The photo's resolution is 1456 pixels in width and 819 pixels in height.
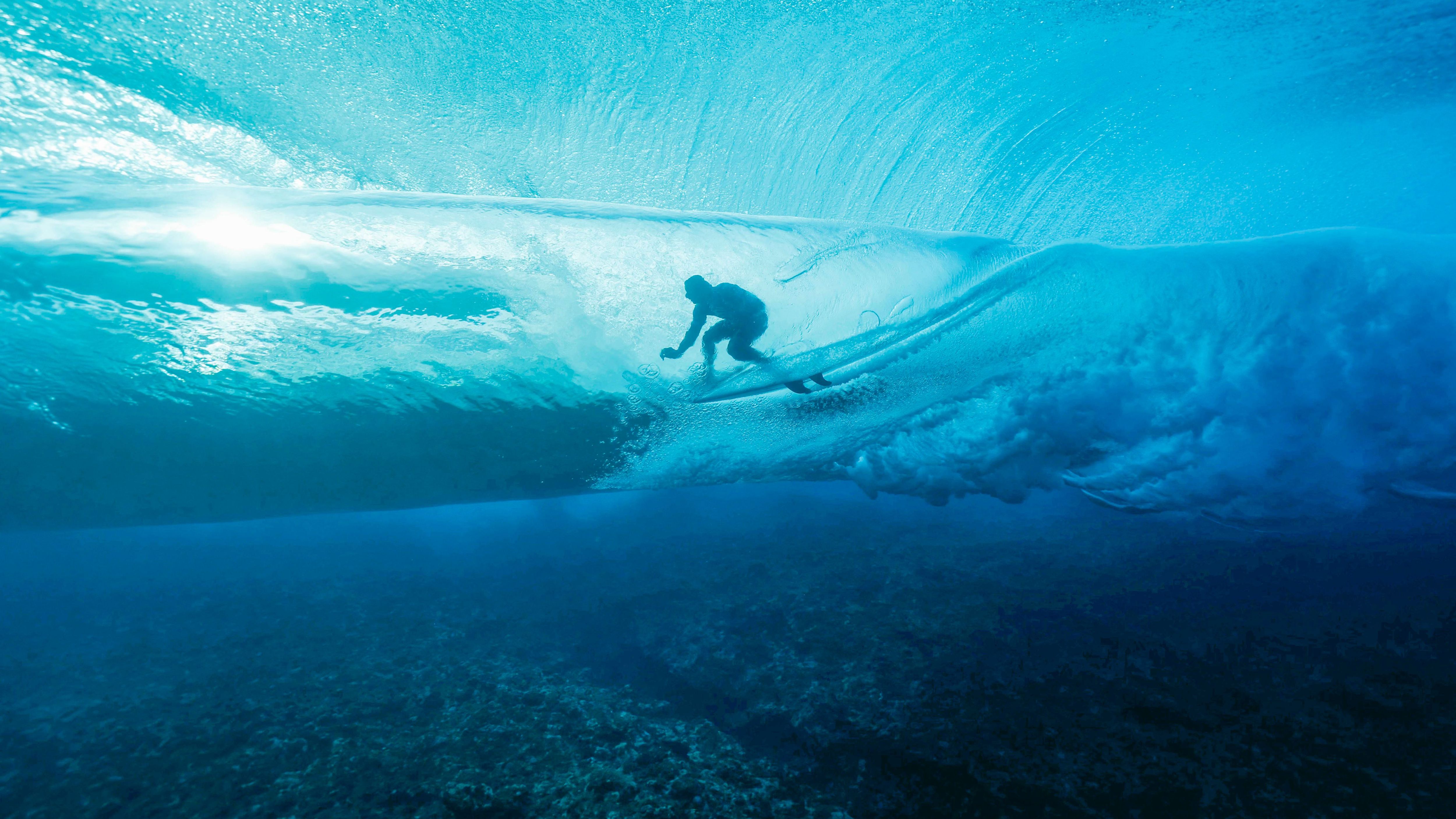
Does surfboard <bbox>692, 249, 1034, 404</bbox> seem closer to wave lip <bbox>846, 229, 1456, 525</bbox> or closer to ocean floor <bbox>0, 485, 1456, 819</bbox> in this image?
wave lip <bbox>846, 229, 1456, 525</bbox>

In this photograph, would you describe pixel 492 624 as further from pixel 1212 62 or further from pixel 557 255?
pixel 1212 62

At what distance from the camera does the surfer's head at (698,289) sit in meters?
2.78

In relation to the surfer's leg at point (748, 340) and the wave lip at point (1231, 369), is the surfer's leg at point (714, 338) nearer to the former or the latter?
the surfer's leg at point (748, 340)

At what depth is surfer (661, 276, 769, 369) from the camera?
2.88 m

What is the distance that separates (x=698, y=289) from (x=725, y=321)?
301mm

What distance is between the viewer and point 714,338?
308 centimetres

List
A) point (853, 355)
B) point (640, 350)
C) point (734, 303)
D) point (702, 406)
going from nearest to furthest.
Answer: point (734, 303)
point (640, 350)
point (853, 355)
point (702, 406)

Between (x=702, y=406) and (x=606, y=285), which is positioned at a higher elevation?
(x=606, y=285)

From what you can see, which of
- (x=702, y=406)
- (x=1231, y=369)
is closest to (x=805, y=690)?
(x=702, y=406)

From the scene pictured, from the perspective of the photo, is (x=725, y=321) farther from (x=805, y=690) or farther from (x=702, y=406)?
Answer: (x=805, y=690)

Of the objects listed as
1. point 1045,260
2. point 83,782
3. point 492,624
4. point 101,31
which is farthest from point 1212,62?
point 83,782

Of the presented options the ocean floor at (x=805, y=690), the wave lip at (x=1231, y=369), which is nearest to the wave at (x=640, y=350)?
the wave lip at (x=1231, y=369)

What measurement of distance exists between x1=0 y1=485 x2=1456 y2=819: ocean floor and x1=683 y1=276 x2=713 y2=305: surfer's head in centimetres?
225

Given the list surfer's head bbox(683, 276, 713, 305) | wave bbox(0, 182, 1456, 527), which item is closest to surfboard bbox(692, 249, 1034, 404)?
wave bbox(0, 182, 1456, 527)
